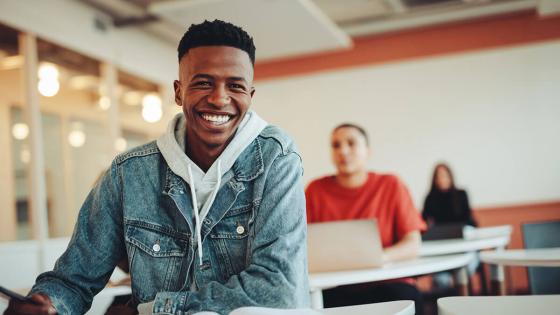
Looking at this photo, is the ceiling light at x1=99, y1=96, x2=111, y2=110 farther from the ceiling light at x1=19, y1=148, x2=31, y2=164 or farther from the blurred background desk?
the blurred background desk

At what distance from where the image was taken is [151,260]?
1628 millimetres

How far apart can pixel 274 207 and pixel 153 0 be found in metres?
5.49

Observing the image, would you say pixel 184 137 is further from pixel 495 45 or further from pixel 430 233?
pixel 495 45

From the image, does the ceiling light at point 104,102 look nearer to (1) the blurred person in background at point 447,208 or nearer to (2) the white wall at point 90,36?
(2) the white wall at point 90,36

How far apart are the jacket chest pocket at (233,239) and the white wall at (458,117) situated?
A: 664 centimetres

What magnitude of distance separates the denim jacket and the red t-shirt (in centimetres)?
166

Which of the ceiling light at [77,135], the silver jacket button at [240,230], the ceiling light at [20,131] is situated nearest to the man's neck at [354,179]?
the silver jacket button at [240,230]

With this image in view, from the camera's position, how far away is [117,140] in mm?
7012

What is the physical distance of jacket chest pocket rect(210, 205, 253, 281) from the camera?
5.26ft

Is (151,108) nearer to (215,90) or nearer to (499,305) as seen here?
(215,90)

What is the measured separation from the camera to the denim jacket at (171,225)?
1.57 m

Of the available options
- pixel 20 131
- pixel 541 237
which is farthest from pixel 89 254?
pixel 20 131

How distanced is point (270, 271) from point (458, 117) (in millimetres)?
→ 6927

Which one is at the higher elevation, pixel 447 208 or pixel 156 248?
pixel 156 248
